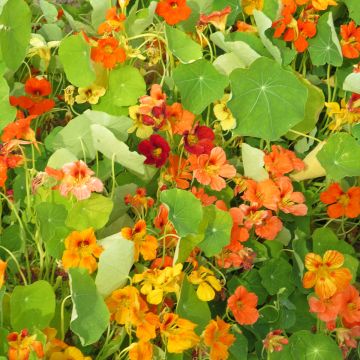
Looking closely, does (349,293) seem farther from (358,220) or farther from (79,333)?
(79,333)

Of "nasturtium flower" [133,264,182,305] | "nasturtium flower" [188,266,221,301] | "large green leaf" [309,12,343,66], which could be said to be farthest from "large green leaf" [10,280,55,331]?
"large green leaf" [309,12,343,66]

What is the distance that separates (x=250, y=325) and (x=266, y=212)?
26 centimetres

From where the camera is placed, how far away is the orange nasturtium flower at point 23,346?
3.99ft

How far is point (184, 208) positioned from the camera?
1494 millimetres

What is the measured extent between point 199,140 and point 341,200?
1.24ft

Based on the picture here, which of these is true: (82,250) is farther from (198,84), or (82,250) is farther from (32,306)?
(198,84)

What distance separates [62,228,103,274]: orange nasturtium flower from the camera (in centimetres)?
139

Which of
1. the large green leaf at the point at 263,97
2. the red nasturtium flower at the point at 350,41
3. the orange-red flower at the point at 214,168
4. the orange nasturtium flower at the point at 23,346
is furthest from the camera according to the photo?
the red nasturtium flower at the point at 350,41

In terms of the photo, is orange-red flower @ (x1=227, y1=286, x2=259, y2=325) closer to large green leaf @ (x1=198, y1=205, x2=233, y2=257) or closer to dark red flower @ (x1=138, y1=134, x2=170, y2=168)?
large green leaf @ (x1=198, y1=205, x2=233, y2=257)

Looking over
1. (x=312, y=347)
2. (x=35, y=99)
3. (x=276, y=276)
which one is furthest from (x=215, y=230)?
(x=35, y=99)

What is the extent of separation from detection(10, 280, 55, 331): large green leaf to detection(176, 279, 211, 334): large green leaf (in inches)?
10.5

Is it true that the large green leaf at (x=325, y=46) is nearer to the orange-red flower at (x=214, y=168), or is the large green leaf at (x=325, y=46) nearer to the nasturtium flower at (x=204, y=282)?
the orange-red flower at (x=214, y=168)

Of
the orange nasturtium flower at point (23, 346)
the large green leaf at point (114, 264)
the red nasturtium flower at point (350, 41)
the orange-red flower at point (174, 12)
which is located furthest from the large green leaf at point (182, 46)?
the orange nasturtium flower at point (23, 346)

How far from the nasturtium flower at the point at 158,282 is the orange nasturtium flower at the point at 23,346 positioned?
0.80 feet
